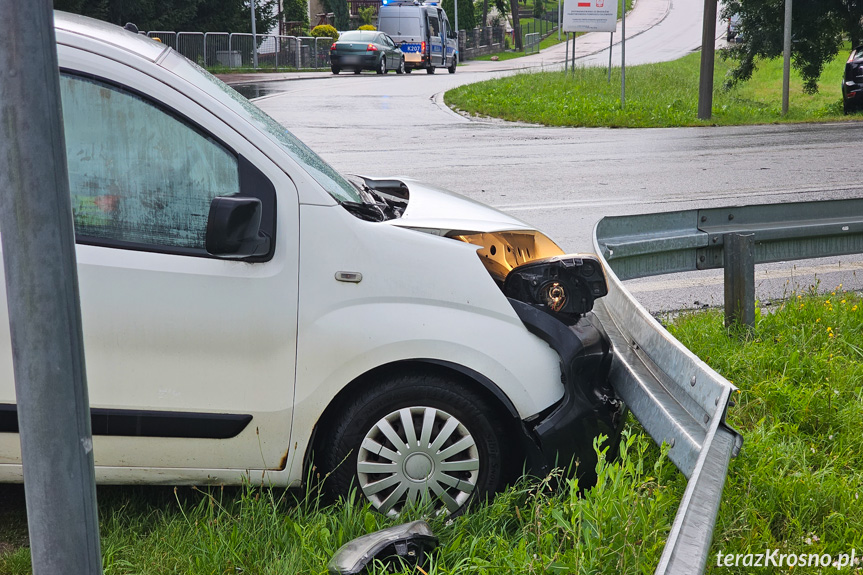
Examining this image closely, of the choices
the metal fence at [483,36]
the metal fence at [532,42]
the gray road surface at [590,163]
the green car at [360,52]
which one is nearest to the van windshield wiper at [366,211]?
the gray road surface at [590,163]

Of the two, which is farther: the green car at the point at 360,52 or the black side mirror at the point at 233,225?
the green car at the point at 360,52

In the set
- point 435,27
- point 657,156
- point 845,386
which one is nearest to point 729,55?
point 657,156

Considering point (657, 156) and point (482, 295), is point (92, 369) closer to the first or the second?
point (482, 295)

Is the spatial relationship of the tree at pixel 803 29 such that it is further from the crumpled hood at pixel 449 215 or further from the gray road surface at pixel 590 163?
the crumpled hood at pixel 449 215

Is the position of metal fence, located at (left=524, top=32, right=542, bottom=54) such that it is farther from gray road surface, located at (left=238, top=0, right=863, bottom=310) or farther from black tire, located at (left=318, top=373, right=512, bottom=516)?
black tire, located at (left=318, top=373, right=512, bottom=516)

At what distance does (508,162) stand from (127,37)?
9.21m

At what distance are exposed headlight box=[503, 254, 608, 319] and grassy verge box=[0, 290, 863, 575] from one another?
507 millimetres

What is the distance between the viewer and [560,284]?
330cm

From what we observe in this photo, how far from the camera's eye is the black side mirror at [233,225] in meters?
2.81

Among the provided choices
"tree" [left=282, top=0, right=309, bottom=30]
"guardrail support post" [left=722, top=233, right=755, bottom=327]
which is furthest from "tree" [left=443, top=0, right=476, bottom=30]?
"guardrail support post" [left=722, top=233, right=755, bottom=327]

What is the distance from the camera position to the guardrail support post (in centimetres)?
476

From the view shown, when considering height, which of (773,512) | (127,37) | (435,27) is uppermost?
(435,27)

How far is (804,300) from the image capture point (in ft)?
18.5

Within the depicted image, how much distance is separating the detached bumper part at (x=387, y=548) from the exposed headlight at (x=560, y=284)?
3.03ft
